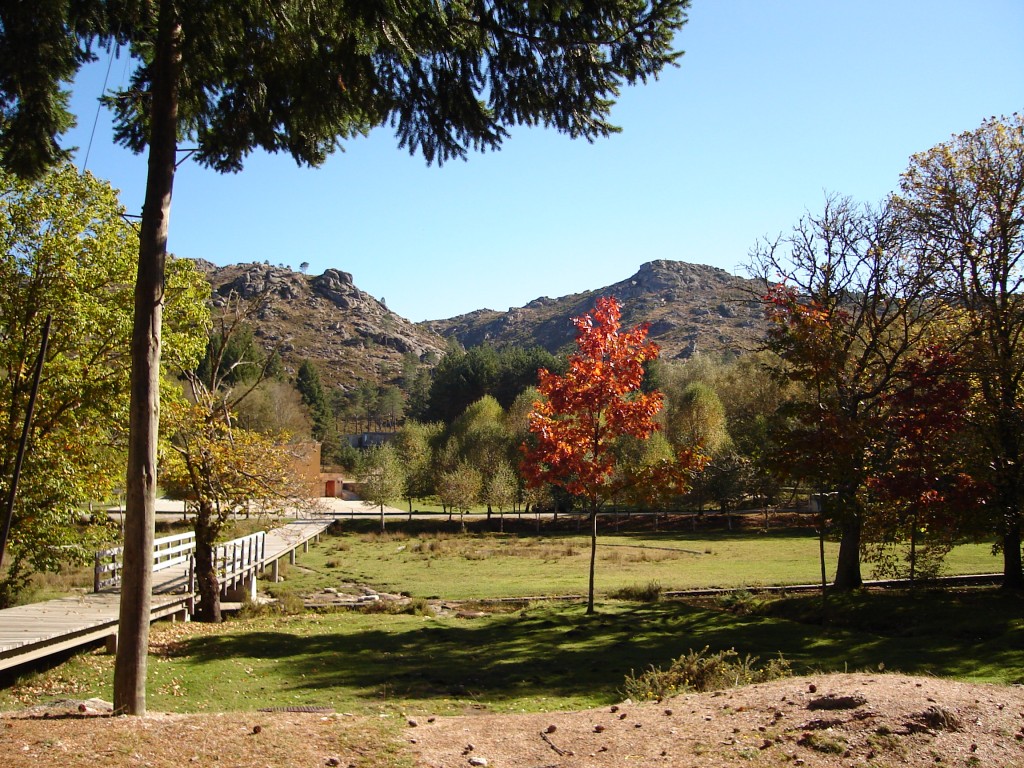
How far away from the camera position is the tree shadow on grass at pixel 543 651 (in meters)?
10.9

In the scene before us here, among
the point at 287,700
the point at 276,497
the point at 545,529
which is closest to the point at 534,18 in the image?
the point at 287,700

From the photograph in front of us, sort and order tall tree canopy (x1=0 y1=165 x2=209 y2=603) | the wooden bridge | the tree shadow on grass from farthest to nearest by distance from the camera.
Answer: tall tree canopy (x1=0 y1=165 x2=209 y2=603) → the tree shadow on grass → the wooden bridge

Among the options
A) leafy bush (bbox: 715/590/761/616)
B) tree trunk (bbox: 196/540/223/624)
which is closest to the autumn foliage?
leafy bush (bbox: 715/590/761/616)

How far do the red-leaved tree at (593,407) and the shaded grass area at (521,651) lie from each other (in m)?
3.20

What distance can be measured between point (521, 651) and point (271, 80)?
9.81 metres

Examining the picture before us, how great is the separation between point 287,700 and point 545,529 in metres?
50.2

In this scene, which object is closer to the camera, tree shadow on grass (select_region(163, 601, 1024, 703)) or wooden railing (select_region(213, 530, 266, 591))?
tree shadow on grass (select_region(163, 601, 1024, 703))

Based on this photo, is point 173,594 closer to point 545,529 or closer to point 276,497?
point 276,497

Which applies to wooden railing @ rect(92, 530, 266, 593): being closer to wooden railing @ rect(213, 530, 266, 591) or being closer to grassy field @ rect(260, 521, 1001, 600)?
wooden railing @ rect(213, 530, 266, 591)

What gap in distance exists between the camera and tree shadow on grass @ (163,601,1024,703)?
10.9 m

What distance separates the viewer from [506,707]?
9.42m

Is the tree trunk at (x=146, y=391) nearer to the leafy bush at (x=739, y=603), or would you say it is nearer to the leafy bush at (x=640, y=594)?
the leafy bush at (x=739, y=603)

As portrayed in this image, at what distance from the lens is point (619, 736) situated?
6516 mm

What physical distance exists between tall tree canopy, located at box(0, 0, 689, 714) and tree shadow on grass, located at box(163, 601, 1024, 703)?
4.74 m
